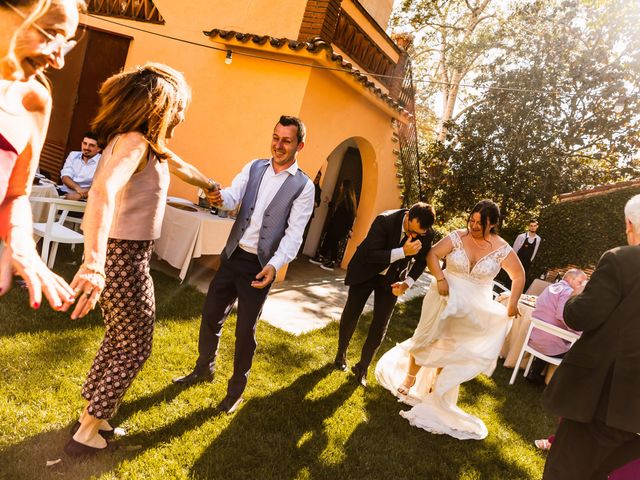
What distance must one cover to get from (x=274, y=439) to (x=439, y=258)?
7.27 feet

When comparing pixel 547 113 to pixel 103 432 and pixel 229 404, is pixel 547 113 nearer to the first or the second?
pixel 229 404

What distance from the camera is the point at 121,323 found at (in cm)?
249

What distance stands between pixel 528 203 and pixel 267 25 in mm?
10133

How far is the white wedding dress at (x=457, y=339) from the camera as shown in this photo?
4125 millimetres

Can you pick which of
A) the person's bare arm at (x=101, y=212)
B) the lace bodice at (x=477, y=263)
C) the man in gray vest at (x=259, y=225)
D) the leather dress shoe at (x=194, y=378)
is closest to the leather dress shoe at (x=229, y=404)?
the man in gray vest at (x=259, y=225)

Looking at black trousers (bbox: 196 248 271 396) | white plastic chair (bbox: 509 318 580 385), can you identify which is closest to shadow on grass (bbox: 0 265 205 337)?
black trousers (bbox: 196 248 271 396)

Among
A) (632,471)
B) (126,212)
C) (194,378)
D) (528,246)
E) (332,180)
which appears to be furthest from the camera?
(528,246)

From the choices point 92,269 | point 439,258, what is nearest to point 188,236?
point 439,258

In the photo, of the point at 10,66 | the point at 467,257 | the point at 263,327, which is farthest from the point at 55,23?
the point at 263,327

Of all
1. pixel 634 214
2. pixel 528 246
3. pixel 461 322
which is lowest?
pixel 461 322

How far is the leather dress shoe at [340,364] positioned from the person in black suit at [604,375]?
2.42 m

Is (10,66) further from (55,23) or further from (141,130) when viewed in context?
(141,130)

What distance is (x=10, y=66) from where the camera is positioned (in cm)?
114

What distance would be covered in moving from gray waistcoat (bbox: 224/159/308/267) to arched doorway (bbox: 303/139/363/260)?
7809 millimetres
